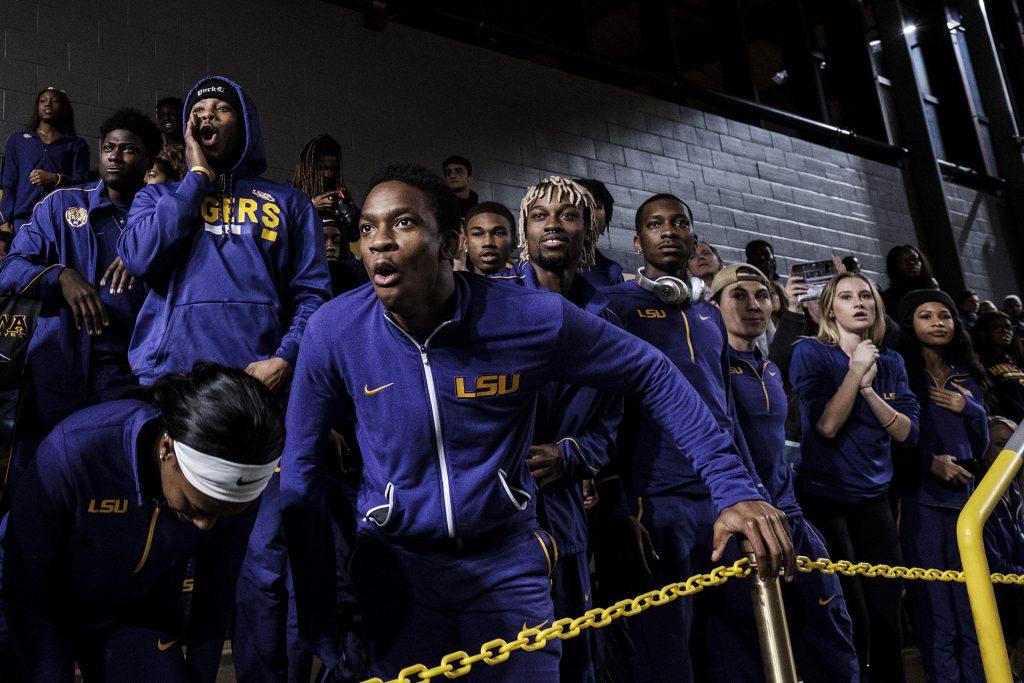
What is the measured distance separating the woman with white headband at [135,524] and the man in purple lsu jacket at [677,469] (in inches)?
53.8

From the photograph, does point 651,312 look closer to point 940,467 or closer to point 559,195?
point 559,195

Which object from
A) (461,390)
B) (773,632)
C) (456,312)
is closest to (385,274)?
(456,312)

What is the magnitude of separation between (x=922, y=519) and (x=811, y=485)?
67cm

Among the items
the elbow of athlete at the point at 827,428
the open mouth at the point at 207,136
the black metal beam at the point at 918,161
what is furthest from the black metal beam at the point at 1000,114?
the open mouth at the point at 207,136

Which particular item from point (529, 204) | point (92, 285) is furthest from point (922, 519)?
point (92, 285)

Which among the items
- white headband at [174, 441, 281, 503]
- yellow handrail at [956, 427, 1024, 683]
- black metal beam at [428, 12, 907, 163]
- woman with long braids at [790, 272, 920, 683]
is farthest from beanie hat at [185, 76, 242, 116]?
black metal beam at [428, 12, 907, 163]

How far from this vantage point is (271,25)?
650 cm

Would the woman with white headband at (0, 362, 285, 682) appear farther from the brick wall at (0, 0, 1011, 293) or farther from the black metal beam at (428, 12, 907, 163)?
the black metal beam at (428, 12, 907, 163)

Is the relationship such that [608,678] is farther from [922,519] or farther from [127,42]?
[127,42]

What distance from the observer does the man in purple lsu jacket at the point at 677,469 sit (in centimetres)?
282

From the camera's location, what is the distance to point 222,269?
2.67 meters

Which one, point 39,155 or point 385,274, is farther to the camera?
point 39,155

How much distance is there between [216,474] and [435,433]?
46 cm

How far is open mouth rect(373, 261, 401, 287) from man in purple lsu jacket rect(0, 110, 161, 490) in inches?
52.9
